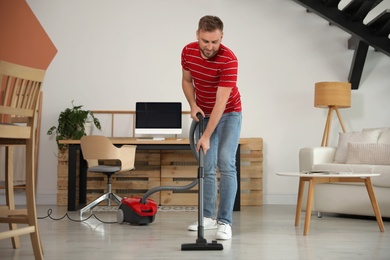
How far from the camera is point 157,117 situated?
19.4 feet

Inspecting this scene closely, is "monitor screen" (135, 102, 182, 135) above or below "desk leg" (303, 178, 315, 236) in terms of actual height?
above

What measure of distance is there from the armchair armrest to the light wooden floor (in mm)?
535

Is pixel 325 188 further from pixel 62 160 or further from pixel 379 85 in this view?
pixel 62 160

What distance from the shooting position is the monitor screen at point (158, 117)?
589 centimetres

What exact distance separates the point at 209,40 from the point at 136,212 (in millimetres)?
1539

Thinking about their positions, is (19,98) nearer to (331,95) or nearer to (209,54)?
(209,54)

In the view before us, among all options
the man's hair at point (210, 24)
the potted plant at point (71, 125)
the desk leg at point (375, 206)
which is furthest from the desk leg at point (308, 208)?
the potted plant at point (71, 125)

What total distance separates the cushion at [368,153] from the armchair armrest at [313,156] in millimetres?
226

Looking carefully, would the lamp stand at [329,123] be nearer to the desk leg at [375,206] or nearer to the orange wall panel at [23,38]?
the desk leg at [375,206]

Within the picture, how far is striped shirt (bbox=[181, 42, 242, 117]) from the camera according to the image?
127 inches

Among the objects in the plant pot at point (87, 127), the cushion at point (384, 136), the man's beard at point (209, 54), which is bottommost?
the cushion at point (384, 136)

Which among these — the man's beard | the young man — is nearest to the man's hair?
the young man

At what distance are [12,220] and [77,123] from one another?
3.39 metres

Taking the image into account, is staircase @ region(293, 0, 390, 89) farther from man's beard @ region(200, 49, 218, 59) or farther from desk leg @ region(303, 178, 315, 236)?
man's beard @ region(200, 49, 218, 59)
